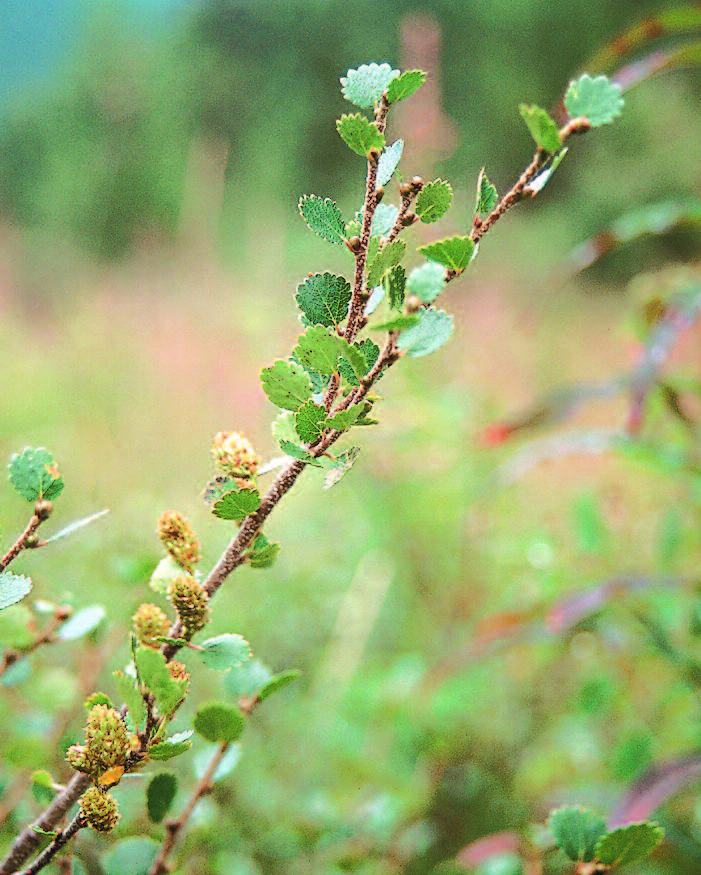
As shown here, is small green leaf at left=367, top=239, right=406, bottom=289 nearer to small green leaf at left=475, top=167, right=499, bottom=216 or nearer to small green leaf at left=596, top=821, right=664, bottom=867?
small green leaf at left=475, top=167, right=499, bottom=216

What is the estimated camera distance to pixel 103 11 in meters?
8.25

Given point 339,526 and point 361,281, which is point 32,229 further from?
point 361,281

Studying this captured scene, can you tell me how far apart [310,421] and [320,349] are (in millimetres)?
25

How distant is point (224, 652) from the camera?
0.26 metres

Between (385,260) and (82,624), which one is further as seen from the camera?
(82,624)

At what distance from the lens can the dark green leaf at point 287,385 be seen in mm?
249

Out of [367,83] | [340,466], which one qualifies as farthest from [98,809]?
[367,83]

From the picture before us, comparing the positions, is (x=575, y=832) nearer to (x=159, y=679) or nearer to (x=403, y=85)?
(x=159, y=679)

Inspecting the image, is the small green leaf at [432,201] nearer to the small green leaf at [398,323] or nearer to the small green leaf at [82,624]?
the small green leaf at [398,323]

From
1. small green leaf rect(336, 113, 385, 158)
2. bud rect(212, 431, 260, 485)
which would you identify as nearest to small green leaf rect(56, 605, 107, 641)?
bud rect(212, 431, 260, 485)

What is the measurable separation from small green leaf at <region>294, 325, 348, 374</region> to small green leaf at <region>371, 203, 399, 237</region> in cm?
5

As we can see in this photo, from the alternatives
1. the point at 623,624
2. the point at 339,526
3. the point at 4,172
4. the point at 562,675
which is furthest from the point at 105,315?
the point at 4,172

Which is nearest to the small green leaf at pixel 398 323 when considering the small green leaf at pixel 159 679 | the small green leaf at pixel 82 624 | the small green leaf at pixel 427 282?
the small green leaf at pixel 427 282

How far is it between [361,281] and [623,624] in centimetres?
78
